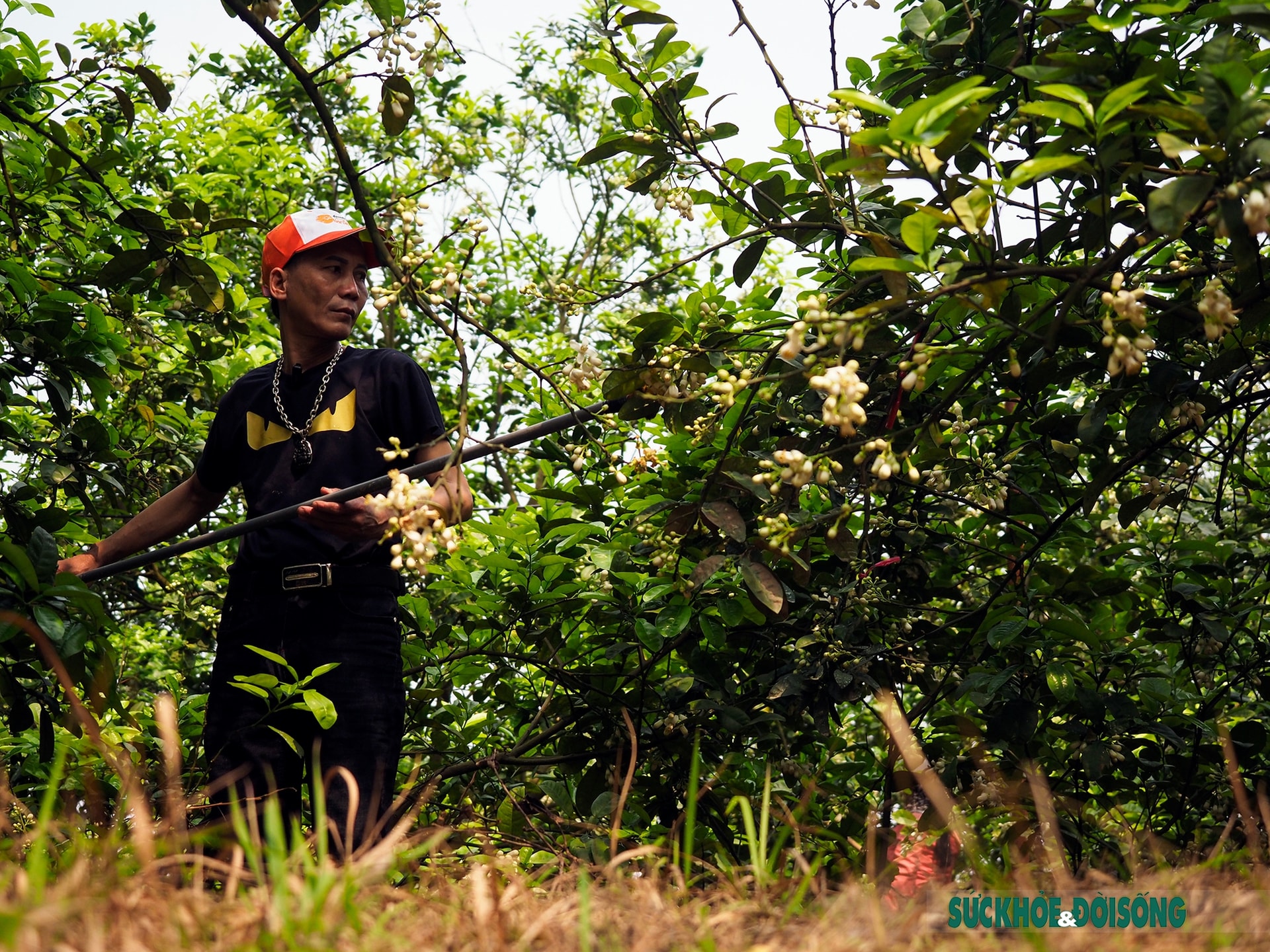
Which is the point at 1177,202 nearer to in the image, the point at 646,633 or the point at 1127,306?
the point at 1127,306

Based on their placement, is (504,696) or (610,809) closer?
(610,809)

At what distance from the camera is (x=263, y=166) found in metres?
6.67

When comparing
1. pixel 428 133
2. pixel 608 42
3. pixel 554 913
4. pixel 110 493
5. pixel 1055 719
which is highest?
pixel 428 133

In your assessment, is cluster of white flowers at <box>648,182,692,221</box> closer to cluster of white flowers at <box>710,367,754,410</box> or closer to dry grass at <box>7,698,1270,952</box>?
cluster of white flowers at <box>710,367,754,410</box>

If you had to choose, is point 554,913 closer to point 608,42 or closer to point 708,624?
point 708,624

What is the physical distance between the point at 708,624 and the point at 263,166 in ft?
16.8

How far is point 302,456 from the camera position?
2625 millimetres

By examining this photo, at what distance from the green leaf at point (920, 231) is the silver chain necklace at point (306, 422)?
152 cm

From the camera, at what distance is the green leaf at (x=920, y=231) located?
1.61 metres

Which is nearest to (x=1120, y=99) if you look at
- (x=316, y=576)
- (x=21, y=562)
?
(x=316, y=576)

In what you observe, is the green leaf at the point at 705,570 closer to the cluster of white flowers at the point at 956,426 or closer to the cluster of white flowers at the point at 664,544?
the cluster of white flowers at the point at 664,544

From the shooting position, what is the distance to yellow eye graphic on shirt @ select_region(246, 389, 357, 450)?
2660mm

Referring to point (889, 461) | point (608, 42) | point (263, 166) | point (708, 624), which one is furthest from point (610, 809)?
point (263, 166)

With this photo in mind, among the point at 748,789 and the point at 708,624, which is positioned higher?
the point at 708,624
